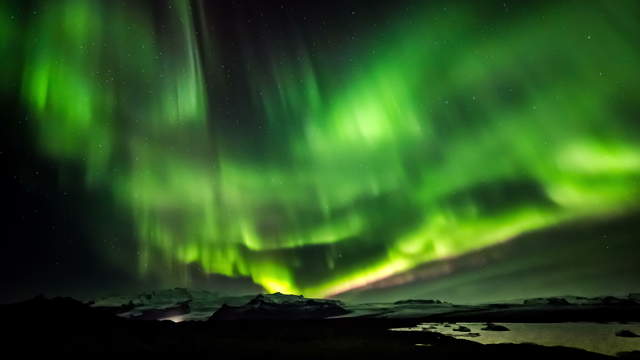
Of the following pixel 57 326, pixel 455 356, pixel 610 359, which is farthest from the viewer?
pixel 57 326

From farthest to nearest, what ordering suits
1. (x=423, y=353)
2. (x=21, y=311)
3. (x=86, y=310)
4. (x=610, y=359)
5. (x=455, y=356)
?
(x=86, y=310) < (x=21, y=311) < (x=423, y=353) < (x=455, y=356) < (x=610, y=359)

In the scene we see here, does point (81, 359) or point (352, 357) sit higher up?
point (81, 359)

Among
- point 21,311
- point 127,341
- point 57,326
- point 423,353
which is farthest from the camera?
point 21,311

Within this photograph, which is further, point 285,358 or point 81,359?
point 285,358

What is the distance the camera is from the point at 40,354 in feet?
120

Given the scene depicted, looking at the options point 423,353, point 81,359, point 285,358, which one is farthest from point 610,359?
point 81,359

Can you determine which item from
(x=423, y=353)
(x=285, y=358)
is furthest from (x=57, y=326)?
(x=423, y=353)

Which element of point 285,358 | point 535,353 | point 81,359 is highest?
point 81,359

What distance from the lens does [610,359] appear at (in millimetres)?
34812

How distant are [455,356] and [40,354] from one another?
4002 cm

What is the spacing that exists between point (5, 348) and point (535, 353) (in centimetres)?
5456

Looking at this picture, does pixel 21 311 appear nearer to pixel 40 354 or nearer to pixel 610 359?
pixel 40 354

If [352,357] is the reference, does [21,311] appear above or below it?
above

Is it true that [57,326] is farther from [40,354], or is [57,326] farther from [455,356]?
[455,356]
